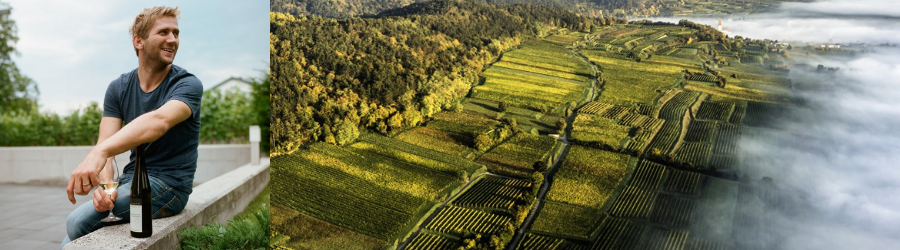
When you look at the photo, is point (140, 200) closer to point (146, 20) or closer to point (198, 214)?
point (146, 20)

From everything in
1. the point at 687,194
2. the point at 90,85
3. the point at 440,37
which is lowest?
the point at 90,85

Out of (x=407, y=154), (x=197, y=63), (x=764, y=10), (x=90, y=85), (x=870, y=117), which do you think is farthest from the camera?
(x=90, y=85)

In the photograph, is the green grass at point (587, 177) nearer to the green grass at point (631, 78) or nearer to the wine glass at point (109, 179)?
the green grass at point (631, 78)

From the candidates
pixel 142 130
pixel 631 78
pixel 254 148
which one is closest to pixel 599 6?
pixel 631 78

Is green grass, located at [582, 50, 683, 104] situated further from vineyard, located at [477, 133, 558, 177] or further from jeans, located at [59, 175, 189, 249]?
jeans, located at [59, 175, 189, 249]

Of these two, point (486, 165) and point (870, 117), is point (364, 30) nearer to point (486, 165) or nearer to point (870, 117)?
point (486, 165)

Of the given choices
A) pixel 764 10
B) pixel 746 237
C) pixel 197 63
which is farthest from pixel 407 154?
pixel 197 63
